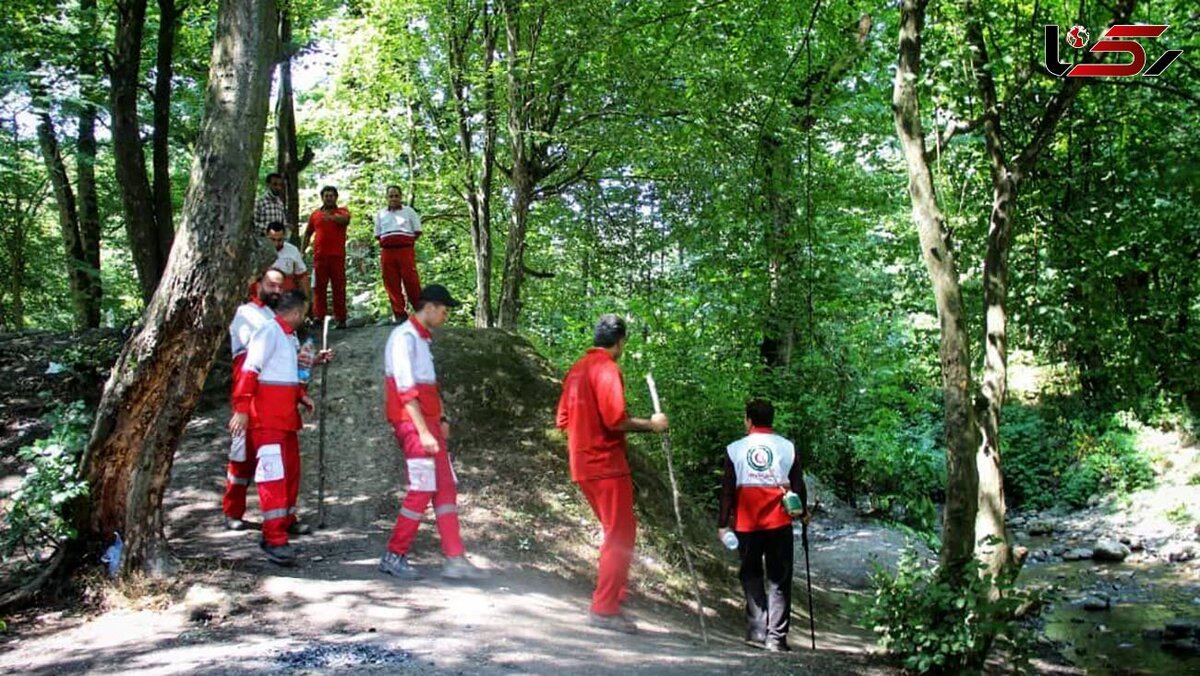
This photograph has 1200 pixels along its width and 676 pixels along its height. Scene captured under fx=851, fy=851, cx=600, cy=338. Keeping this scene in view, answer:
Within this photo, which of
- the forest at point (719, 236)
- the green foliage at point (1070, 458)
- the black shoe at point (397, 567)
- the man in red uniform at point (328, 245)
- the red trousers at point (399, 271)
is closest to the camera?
the forest at point (719, 236)

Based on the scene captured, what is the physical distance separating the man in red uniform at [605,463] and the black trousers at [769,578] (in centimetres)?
115

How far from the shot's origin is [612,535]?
236 inches

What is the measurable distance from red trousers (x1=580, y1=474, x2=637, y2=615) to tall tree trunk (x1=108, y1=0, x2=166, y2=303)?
7613 millimetres

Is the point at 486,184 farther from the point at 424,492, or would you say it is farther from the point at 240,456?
the point at 424,492

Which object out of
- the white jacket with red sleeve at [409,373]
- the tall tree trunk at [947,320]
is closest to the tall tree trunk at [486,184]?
the white jacket with red sleeve at [409,373]

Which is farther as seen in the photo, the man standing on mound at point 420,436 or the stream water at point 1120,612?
the stream water at point 1120,612

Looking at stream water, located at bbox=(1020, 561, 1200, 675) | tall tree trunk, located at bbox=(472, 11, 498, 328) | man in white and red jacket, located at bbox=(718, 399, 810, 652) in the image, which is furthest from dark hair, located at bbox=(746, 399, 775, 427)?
tall tree trunk, located at bbox=(472, 11, 498, 328)

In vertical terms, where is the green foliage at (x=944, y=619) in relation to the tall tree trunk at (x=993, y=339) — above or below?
below

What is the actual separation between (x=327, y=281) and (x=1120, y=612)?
11.4 metres

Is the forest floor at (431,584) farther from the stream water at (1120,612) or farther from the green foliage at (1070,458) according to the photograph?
the green foliage at (1070,458)

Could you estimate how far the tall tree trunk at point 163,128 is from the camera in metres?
11.5

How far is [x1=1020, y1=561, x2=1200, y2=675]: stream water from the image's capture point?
912cm

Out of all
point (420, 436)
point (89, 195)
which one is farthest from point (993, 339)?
point (89, 195)

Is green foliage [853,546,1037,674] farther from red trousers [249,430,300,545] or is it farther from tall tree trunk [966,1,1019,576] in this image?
red trousers [249,430,300,545]
